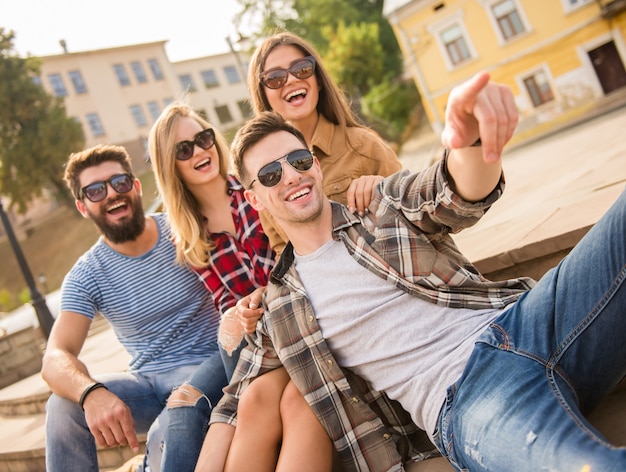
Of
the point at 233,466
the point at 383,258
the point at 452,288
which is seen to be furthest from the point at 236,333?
the point at 452,288

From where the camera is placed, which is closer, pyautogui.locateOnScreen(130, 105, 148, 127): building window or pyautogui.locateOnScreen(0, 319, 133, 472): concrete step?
pyautogui.locateOnScreen(0, 319, 133, 472): concrete step

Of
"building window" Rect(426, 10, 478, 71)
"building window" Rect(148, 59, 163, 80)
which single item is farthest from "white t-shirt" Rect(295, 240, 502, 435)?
"building window" Rect(148, 59, 163, 80)

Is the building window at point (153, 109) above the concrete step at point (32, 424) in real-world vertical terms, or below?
above

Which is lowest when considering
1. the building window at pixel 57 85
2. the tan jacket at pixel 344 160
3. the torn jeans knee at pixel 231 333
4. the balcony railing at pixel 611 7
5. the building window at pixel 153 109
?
the torn jeans knee at pixel 231 333

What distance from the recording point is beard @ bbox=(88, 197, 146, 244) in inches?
136

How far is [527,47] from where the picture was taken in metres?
23.1

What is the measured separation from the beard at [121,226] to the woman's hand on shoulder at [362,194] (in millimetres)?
1645

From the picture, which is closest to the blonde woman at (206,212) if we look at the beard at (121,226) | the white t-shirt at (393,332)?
the beard at (121,226)

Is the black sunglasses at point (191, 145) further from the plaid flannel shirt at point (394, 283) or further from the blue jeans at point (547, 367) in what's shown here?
the blue jeans at point (547, 367)

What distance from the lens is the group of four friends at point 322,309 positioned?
1701 mm

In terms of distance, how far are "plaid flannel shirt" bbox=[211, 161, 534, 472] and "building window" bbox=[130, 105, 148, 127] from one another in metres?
42.9

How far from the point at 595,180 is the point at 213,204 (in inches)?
152

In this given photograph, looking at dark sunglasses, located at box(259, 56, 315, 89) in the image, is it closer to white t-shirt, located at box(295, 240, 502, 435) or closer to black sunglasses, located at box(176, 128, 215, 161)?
black sunglasses, located at box(176, 128, 215, 161)

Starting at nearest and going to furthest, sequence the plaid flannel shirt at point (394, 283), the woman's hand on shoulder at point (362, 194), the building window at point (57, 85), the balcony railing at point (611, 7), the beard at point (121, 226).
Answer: the plaid flannel shirt at point (394, 283) → the woman's hand on shoulder at point (362, 194) → the beard at point (121, 226) → the balcony railing at point (611, 7) → the building window at point (57, 85)
